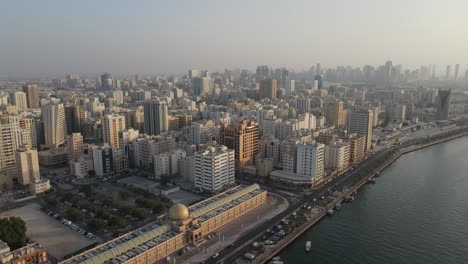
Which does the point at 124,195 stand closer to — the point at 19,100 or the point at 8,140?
the point at 8,140

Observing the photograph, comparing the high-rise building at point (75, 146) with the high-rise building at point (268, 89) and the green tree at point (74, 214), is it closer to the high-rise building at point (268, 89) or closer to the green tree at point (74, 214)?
the green tree at point (74, 214)

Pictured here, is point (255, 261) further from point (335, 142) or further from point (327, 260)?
point (335, 142)

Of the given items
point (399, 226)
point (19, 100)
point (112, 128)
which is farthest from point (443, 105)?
point (19, 100)

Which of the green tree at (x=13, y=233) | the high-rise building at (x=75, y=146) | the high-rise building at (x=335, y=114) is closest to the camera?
the green tree at (x=13, y=233)

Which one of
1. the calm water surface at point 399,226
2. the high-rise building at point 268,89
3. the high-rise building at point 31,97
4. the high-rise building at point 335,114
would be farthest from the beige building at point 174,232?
the high-rise building at point 268,89

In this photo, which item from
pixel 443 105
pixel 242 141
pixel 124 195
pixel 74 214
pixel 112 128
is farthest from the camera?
pixel 443 105

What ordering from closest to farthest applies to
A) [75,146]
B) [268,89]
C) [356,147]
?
[75,146], [356,147], [268,89]

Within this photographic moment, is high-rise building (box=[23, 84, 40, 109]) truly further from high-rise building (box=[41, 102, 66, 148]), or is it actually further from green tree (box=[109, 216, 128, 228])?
green tree (box=[109, 216, 128, 228])
